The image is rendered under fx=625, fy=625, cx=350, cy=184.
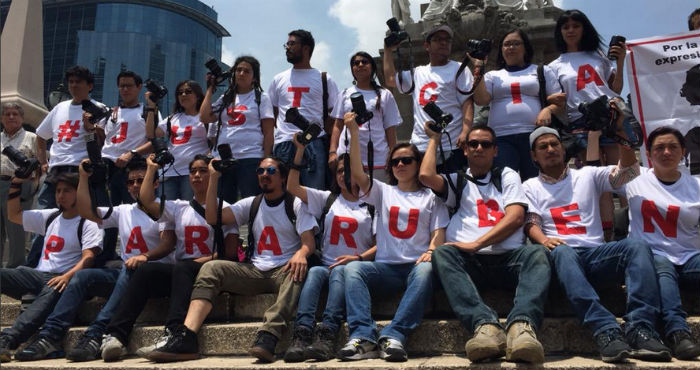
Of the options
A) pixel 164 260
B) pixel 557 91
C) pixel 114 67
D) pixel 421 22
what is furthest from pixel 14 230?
pixel 114 67

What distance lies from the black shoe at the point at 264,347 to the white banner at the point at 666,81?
380cm

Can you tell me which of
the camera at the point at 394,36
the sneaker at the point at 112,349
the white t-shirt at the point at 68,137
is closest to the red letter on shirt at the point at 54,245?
the white t-shirt at the point at 68,137

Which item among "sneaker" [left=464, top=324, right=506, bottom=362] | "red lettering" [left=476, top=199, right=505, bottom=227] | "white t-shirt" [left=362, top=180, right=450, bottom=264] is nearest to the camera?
"sneaker" [left=464, top=324, right=506, bottom=362]

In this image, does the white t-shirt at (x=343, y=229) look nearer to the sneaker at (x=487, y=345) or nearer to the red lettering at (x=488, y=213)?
the red lettering at (x=488, y=213)

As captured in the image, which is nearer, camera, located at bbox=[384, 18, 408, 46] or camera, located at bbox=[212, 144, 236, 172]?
camera, located at bbox=[212, 144, 236, 172]

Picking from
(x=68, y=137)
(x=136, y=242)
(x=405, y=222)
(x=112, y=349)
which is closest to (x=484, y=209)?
(x=405, y=222)

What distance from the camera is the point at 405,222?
5316 millimetres

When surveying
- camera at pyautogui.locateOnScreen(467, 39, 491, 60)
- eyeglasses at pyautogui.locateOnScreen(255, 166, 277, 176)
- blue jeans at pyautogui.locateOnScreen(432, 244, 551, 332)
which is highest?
camera at pyautogui.locateOnScreen(467, 39, 491, 60)

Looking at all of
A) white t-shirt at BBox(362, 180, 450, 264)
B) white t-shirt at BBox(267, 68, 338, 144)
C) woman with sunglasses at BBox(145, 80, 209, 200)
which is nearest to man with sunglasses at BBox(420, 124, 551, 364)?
white t-shirt at BBox(362, 180, 450, 264)

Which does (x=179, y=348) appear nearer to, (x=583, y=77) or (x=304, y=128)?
(x=304, y=128)

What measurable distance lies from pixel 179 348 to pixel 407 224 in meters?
2.09

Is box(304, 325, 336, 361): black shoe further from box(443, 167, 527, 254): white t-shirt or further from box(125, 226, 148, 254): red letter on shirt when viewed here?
box(125, 226, 148, 254): red letter on shirt

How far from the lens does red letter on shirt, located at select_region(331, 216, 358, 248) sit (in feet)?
18.6

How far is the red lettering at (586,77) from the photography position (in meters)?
6.32
